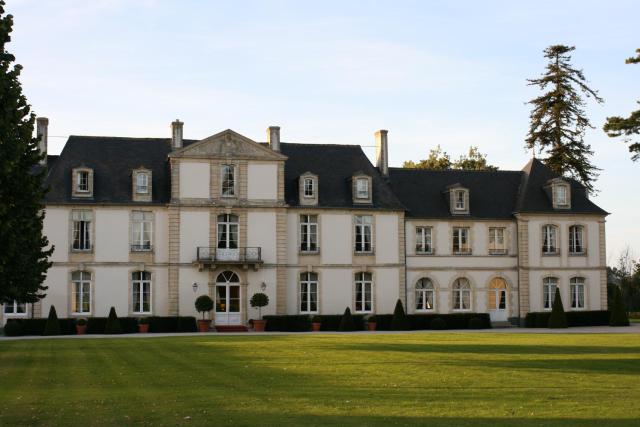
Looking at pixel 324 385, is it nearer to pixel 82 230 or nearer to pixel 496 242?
pixel 82 230

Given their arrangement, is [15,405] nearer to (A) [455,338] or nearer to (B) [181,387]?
(B) [181,387]

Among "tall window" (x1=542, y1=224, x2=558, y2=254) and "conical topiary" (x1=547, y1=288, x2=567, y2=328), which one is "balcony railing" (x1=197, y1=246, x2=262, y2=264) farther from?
"tall window" (x1=542, y1=224, x2=558, y2=254)

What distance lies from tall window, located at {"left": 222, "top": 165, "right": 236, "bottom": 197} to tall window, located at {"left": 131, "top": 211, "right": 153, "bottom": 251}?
3463 mm

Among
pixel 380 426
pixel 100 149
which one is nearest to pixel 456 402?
pixel 380 426

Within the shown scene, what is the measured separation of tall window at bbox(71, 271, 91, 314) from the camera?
40.6m

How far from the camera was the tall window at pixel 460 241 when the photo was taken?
4531 cm

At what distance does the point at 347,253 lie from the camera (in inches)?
1714

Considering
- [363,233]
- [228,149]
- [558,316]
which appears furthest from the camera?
[363,233]

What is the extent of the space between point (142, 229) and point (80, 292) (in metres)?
3.80

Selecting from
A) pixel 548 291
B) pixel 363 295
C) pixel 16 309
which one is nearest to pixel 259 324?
pixel 363 295

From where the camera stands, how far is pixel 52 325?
3825 centimetres

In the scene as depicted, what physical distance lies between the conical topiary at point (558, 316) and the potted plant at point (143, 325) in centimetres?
1807

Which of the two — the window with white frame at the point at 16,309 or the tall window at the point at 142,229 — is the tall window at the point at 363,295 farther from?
the window with white frame at the point at 16,309

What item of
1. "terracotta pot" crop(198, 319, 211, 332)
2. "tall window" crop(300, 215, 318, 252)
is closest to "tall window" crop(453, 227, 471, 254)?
"tall window" crop(300, 215, 318, 252)
